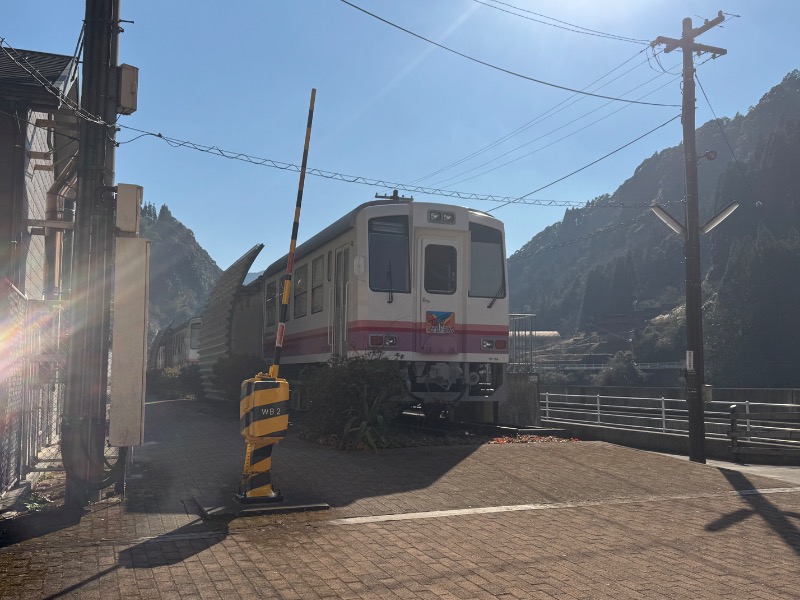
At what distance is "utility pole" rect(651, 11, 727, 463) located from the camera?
12.3 m

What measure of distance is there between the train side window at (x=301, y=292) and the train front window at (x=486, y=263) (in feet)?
11.9

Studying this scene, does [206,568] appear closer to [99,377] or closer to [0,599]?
[0,599]

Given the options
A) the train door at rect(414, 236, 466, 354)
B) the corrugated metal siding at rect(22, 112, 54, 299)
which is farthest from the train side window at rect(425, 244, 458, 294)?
the corrugated metal siding at rect(22, 112, 54, 299)

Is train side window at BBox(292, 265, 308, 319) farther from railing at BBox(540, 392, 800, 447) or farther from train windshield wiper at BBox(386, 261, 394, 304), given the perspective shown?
railing at BBox(540, 392, 800, 447)

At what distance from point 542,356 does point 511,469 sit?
451 feet

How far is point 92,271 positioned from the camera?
705 centimetres

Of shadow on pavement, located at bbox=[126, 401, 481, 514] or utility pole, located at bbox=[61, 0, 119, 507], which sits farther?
shadow on pavement, located at bbox=[126, 401, 481, 514]

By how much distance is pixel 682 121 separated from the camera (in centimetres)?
1341

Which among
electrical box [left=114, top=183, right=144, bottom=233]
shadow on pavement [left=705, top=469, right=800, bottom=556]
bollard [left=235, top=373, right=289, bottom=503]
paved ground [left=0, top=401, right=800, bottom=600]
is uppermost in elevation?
electrical box [left=114, top=183, right=144, bottom=233]

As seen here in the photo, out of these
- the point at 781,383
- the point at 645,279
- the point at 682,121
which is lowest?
the point at 781,383

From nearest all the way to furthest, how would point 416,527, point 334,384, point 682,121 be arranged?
1. point 416,527
2. point 334,384
3. point 682,121

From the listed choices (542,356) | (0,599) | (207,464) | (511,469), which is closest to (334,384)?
(207,464)

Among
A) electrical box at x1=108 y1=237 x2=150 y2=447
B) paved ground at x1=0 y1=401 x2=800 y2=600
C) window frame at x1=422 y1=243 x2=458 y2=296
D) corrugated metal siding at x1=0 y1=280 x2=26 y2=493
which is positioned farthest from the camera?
window frame at x1=422 y1=243 x2=458 y2=296

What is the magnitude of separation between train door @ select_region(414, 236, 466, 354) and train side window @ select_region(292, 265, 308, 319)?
3.31 m
